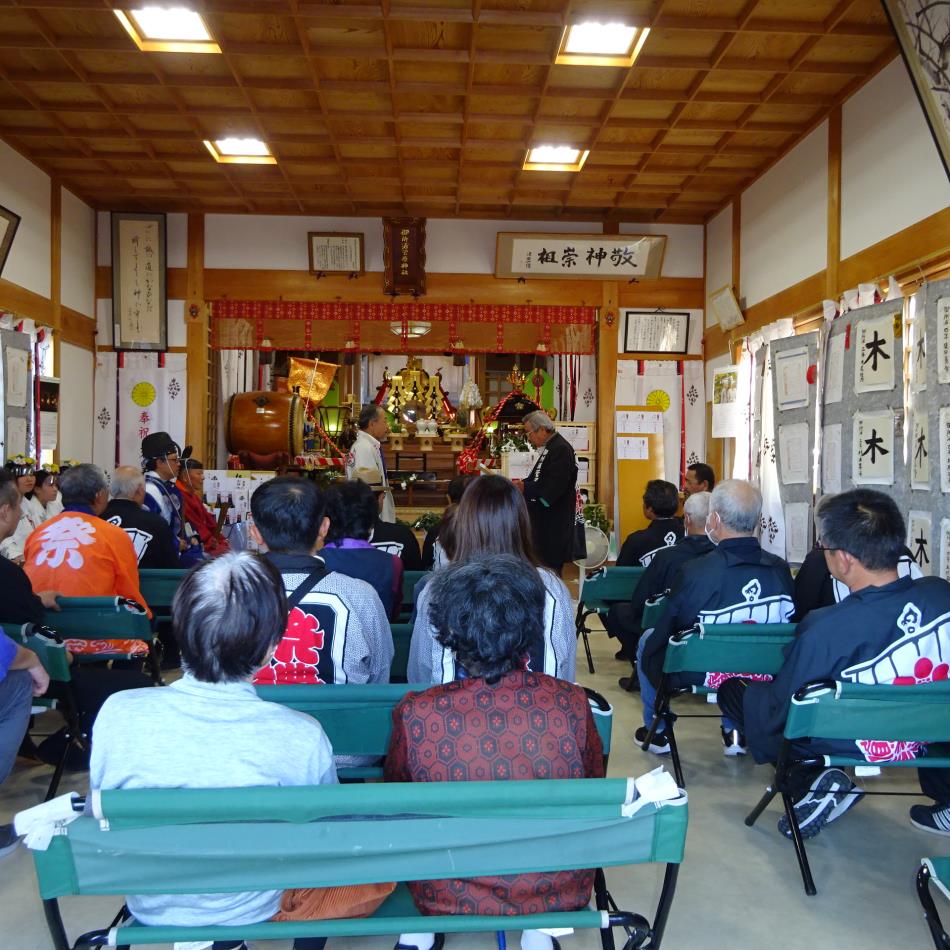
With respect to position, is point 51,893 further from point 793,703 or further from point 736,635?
point 736,635

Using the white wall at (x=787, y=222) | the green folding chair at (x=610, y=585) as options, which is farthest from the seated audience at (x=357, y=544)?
the white wall at (x=787, y=222)

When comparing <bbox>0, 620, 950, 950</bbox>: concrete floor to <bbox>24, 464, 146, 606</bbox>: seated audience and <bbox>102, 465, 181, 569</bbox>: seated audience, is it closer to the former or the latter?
<bbox>24, 464, 146, 606</bbox>: seated audience

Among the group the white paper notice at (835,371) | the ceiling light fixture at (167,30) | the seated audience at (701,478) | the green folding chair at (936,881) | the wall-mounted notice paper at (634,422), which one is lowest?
the green folding chair at (936,881)

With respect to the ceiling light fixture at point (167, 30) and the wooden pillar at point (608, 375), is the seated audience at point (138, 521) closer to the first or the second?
the ceiling light fixture at point (167, 30)

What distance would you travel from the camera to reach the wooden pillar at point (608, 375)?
7.83m

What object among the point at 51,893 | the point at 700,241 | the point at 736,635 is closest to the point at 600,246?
the point at 700,241

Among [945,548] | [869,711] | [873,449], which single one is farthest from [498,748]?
[873,449]

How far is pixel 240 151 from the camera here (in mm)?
6320

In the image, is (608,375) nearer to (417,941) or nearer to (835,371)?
(835,371)

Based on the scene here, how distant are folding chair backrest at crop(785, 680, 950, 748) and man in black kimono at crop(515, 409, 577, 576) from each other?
3564mm

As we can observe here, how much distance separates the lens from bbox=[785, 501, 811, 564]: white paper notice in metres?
5.44

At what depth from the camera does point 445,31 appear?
14.8 feet

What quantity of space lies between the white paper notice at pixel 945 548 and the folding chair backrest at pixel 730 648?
178cm

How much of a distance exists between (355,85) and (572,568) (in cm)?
430
